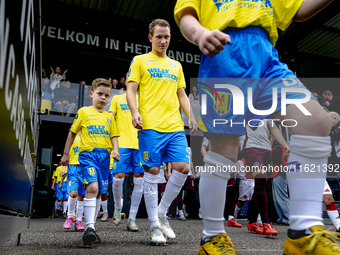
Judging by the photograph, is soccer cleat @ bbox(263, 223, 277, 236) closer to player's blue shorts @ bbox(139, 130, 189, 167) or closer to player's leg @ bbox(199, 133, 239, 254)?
player's blue shorts @ bbox(139, 130, 189, 167)

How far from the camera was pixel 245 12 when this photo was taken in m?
1.46

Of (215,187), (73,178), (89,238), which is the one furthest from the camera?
(73,178)

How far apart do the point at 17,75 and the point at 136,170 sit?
296 cm

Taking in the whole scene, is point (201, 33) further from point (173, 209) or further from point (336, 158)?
point (173, 209)

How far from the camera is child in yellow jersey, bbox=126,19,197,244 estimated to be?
97.2 inches

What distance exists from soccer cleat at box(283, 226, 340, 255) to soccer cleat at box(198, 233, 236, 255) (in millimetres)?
254

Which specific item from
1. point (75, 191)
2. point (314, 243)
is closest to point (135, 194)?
point (75, 191)

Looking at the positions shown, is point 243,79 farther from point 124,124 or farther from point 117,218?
point 117,218

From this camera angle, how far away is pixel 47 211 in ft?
30.9

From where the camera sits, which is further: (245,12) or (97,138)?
(97,138)

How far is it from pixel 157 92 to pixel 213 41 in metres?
1.55

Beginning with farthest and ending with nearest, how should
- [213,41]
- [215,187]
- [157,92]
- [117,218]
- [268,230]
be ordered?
[117,218]
[268,230]
[157,92]
[215,187]
[213,41]

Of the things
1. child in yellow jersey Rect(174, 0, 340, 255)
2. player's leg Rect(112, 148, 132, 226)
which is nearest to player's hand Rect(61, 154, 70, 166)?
player's leg Rect(112, 148, 132, 226)

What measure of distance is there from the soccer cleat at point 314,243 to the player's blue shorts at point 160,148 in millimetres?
1408
